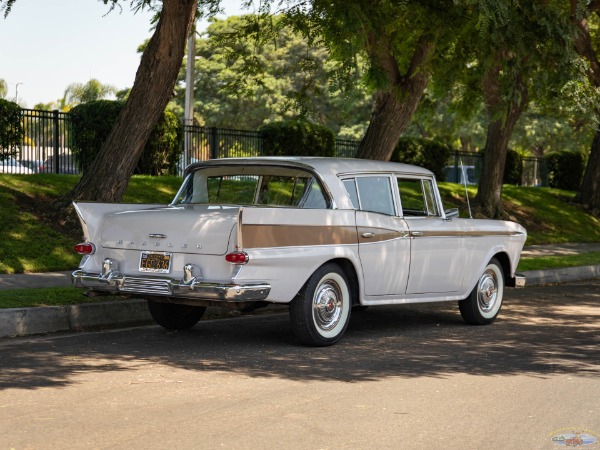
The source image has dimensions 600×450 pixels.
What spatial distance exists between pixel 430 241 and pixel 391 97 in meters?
7.46

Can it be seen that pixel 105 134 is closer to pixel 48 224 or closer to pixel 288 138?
pixel 48 224

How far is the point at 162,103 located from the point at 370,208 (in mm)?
7024

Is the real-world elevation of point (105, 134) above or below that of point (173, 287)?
above

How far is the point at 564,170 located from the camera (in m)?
39.2

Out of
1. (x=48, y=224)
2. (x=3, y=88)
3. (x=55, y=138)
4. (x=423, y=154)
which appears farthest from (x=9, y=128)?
(x=3, y=88)

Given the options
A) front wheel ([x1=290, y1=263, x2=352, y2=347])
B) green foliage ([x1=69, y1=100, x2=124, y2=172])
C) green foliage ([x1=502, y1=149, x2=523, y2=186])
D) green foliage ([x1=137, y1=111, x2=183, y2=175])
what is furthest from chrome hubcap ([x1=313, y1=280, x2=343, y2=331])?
green foliage ([x1=502, y1=149, x2=523, y2=186])

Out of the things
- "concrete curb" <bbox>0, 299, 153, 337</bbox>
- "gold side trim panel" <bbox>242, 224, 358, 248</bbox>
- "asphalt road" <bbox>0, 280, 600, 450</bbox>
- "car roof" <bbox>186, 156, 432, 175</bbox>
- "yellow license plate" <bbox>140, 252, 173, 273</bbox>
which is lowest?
"asphalt road" <bbox>0, 280, 600, 450</bbox>

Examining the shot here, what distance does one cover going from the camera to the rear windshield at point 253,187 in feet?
32.3

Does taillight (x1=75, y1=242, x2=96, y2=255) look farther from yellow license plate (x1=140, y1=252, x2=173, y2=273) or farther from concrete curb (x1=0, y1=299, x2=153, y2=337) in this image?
concrete curb (x1=0, y1=299, x2=153, y2=337)

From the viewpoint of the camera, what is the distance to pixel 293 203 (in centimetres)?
985

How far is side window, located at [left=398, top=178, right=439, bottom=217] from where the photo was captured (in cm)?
1063

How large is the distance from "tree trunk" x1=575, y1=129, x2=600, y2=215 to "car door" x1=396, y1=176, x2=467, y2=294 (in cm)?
2252

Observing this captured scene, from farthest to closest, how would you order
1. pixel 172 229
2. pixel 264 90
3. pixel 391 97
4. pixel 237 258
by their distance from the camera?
1. pixel 264 90
2. pixel 391 97
3. pixel 172 229
4. pixel 237 258

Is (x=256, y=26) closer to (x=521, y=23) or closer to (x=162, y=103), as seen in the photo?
(x=162, y=103)
